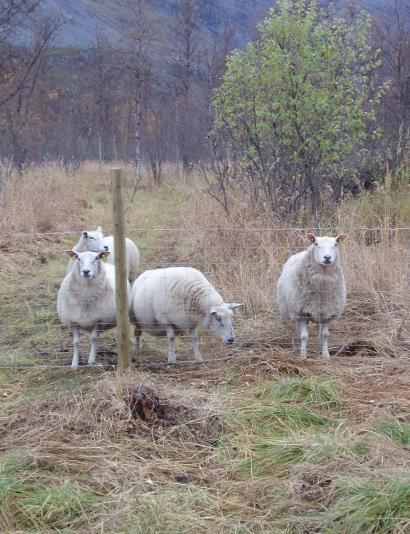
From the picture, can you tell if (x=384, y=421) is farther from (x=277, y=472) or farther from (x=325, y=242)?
(x=325, y=242)

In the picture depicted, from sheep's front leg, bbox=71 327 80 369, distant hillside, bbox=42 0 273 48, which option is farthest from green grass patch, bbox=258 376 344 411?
distant hillside, bbox=42 0 273 48

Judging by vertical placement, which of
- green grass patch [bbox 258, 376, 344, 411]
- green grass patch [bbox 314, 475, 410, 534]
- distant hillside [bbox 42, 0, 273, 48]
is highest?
distant hillside [bbox 42, 0, 273, 48]

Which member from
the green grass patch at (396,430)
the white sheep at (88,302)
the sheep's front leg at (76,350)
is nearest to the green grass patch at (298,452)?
the green grass patch at (396,430)

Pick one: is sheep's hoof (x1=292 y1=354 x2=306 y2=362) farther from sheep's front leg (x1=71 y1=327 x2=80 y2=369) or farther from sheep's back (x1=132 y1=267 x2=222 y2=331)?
sheep's front leg (x1=71 y1=327 x2=80 y2=369)


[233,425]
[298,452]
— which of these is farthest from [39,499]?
[298,452]

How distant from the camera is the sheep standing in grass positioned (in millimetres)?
6082

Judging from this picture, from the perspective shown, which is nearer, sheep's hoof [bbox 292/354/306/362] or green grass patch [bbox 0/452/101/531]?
green grass patch [bbox 0/452/101/531]

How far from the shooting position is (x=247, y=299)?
7.33 metres

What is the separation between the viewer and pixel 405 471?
3674 mm

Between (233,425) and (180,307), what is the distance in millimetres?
1836

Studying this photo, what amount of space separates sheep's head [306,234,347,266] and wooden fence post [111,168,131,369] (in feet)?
5.51

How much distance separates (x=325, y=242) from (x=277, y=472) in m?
2.50

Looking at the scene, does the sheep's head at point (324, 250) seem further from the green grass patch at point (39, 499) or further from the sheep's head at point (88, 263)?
the green grass patch at point (39, 499)

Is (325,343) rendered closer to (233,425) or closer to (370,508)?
(233,425)
